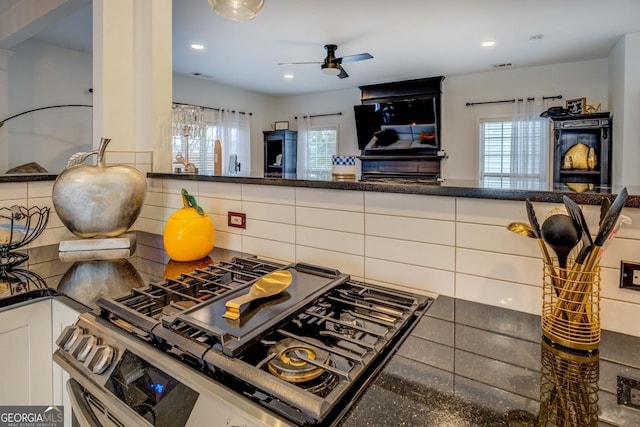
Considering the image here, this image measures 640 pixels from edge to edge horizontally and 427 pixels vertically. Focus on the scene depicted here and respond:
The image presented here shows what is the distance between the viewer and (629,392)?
0.59 meters

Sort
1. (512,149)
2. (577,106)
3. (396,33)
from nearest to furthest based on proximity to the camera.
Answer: (396,33), (577,106), (512,149)

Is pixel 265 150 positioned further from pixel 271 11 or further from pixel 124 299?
pixel 124 299

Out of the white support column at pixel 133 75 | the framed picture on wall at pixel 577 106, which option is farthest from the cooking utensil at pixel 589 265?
the framed picture on wall at pixel 577 106

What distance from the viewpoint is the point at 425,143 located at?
5.36m

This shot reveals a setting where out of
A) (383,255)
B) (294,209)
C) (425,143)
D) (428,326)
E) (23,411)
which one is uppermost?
(425,143)

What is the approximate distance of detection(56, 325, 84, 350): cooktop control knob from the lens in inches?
33.2

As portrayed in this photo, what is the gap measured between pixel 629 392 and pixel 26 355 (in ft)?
4.71

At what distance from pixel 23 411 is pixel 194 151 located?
193 inches

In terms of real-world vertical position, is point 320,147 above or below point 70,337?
above

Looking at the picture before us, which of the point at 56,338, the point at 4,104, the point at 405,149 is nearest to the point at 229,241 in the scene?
the point at 56,338

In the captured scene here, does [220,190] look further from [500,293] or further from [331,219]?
[500,293]

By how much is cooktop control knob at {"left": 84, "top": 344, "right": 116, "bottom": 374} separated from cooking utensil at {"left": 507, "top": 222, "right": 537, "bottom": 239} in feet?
3.01

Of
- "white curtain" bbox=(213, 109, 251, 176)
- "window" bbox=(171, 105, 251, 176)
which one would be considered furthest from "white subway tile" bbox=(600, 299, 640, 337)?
"white curtain" bbox=(213, 109, 251, 176)

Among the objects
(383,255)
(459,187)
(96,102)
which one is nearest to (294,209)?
(383,255)
